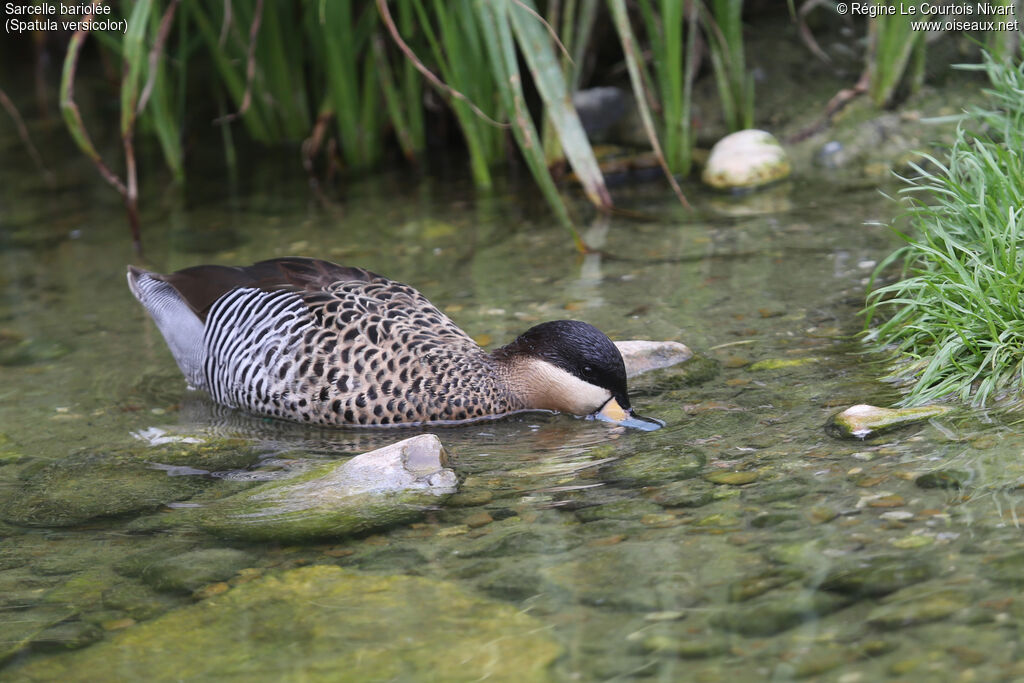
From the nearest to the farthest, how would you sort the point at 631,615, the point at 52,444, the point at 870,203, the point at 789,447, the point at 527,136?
the point at 631,615 < the point at 789,447 < the point at 52,444 < the point at 527,136 < the point at 870,203

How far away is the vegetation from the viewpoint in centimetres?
609

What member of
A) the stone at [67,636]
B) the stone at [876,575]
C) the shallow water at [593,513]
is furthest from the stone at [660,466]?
the stone at [67,636]

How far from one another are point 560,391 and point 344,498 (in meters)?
1.25

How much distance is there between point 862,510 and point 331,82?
17.6 ft

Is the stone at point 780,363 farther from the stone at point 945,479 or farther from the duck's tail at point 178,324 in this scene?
the duck's tail at point 178,324

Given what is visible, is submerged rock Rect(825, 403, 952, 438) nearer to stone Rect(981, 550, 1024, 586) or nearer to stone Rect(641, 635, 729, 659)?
stone Rect(981, 550, 1024, 586)

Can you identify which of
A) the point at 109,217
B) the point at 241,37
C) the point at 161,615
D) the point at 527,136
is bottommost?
the point at 161,615

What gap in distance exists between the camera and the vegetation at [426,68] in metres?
6.09

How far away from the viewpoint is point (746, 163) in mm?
7160

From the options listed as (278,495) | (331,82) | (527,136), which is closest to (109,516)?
(278,495)

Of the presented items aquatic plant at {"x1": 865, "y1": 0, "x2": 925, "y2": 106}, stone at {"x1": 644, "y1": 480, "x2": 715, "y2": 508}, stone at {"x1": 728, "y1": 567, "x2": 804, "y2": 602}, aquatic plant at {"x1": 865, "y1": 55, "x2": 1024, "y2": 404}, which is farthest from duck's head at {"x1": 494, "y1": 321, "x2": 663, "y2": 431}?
aquatic plant at {"x1": 865, "y1": 0, "x2": 925, "y2": 106}

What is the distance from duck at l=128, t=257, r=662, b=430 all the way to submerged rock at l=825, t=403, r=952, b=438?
31.0 inches

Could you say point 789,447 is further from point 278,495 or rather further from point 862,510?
point 278,495

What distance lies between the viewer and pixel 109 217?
25.7 feet
